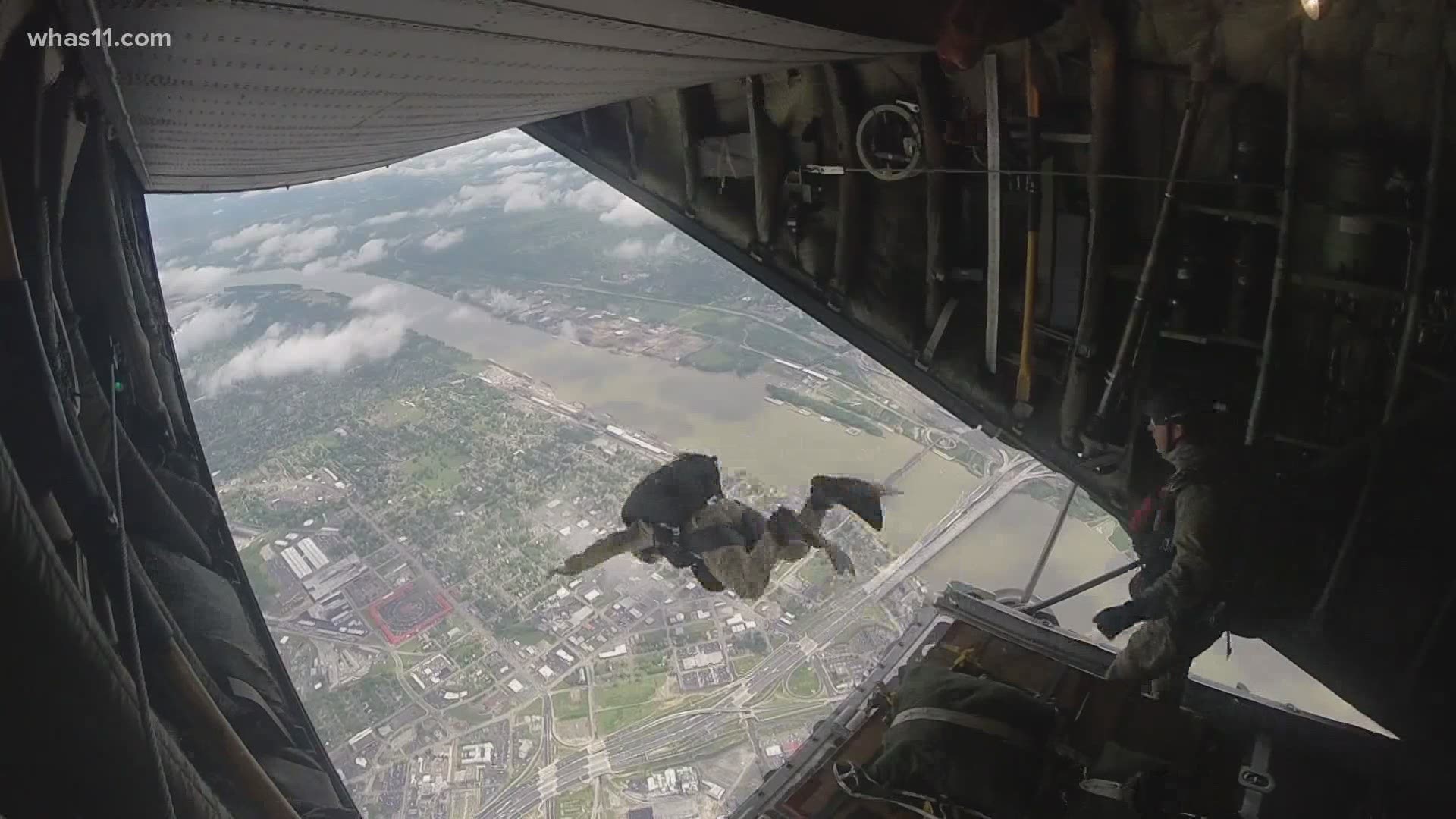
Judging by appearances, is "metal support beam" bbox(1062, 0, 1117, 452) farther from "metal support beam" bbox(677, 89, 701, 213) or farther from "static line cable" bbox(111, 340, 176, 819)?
"static line cable" bbox(111, 340, 176, 819)

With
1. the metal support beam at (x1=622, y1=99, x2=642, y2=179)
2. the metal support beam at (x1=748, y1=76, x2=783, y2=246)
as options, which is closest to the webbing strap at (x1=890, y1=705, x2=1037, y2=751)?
the metal support beam at (x1=748, y1=76, x2=783, y2=246)

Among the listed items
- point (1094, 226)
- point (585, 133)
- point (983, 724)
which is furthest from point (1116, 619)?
point (585, 133)

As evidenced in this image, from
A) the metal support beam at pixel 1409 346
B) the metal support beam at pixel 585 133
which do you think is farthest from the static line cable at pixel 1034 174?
the metal support beam at pixel 585 133

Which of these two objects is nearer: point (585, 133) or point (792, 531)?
point (792, 531)

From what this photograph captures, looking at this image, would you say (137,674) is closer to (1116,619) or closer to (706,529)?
(1116,619)

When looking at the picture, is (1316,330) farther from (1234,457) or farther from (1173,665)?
(1173,665)

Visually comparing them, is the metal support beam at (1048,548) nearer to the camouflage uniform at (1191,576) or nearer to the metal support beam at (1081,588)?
the metal support beam at (1081,588)
